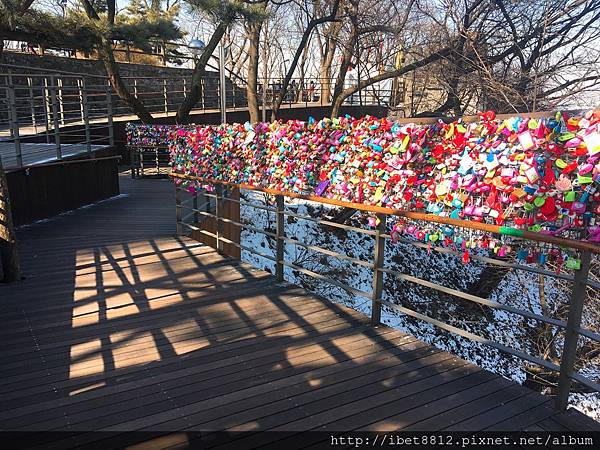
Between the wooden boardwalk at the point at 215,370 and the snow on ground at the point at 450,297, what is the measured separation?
→ 3012 mm

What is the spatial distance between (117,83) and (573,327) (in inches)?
581

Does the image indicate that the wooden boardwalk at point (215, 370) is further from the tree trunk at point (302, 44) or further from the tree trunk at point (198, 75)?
the tree trunk at point (302, 44)

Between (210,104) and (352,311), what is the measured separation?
21948mm

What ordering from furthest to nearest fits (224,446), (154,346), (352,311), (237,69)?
(237,69), (352,311), (154,346), (224,446)

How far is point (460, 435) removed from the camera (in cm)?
219

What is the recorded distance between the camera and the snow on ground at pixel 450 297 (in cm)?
774

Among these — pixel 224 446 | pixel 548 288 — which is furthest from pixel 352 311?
pixel 548 288

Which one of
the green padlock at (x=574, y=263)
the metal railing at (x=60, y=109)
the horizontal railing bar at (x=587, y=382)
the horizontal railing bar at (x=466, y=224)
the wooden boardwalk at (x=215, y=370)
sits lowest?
the wooden boardwalk at (x=215, y=370)

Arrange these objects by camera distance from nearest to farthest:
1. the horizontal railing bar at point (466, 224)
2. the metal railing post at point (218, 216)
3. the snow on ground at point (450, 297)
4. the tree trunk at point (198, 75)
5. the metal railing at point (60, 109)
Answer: the horizontal railing bar at point (466, 224) → the metal railing post at point (218, 216) → the metal railing at point (60, 109) → the snow on ground at point (450, 297) → the tree trunk at point (198, 75)

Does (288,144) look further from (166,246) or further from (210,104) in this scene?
(210,104)

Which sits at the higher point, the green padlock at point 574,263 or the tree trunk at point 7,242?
the green padlock at point 574,263

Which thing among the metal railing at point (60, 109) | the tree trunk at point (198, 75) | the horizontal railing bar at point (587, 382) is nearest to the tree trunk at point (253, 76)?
the tree trunk at point (198, 75)

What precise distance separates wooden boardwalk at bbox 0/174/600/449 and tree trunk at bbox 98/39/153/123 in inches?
399

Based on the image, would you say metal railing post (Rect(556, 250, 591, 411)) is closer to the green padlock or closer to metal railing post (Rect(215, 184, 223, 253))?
the green padlock
